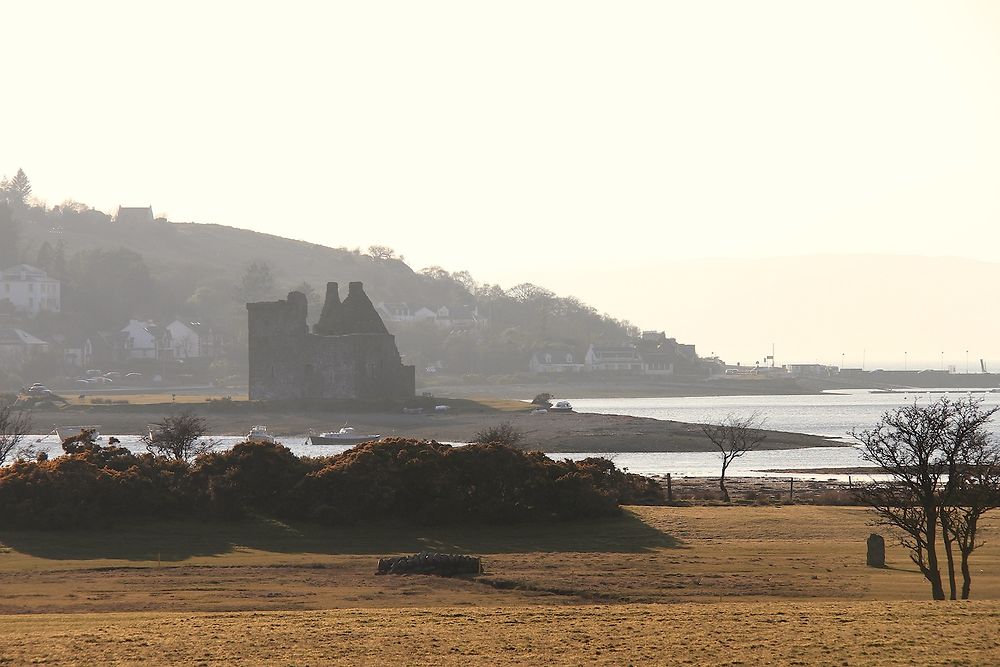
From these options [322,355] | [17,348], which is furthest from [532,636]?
[17,348]

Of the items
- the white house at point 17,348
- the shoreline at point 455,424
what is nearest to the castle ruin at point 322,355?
the shoreline at point 455,424

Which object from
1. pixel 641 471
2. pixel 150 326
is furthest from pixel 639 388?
pixel 641 471

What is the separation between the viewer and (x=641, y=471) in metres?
74.6

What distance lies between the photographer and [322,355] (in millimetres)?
115125

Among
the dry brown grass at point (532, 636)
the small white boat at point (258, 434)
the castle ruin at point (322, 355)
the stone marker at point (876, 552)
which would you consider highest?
the castle ruin at point (322, 355)

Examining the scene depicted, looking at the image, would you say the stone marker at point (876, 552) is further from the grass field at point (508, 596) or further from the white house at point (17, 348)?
the white house at point (17, 348)

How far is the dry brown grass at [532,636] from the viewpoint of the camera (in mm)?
23656

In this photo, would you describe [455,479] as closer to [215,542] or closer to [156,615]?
[215,542]

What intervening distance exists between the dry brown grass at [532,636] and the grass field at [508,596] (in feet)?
0.17

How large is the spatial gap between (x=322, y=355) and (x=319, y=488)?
6976 cm

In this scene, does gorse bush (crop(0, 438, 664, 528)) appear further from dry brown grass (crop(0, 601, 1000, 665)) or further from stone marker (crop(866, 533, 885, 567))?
dry brown grass (crop(0, 601, 1000, 665))

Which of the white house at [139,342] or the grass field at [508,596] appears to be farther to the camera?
the white house at [139,342]

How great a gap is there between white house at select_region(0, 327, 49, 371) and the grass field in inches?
5169

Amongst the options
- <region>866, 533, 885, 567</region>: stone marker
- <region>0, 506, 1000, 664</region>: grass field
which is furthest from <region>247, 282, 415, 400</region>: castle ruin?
<region>866, 533, 885, 567</region>: stone marker
